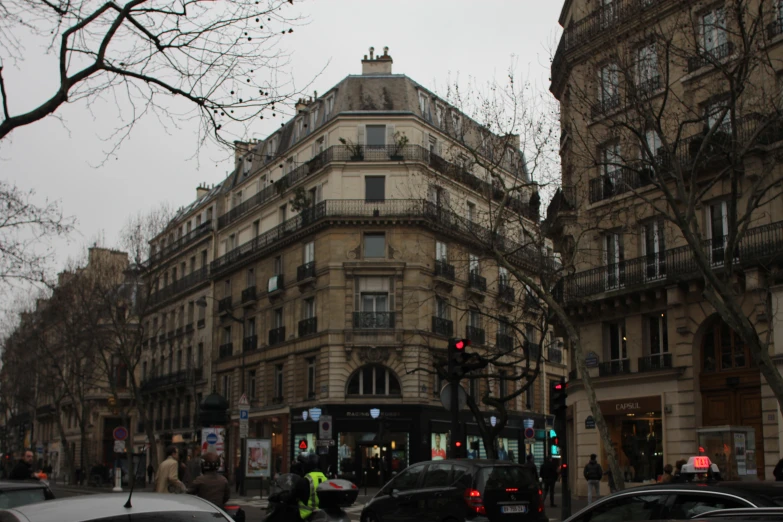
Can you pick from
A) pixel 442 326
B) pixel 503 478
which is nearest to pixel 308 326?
pixel 442 326

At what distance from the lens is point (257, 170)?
53594 mm

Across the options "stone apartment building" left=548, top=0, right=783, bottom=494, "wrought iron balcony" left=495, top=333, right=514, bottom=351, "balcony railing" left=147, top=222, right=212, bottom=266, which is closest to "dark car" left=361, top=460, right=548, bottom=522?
A: "stone apartment building" left=548, top=0, right=783, bottom=494

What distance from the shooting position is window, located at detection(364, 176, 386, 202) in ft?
150

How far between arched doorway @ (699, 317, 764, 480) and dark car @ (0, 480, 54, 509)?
18.1m

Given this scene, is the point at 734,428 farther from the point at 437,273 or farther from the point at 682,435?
the point at 437,273

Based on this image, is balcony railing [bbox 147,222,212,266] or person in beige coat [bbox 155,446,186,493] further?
balcony railing [bbox 147,222,212,266]

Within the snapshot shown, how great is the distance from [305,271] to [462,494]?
32.8 m

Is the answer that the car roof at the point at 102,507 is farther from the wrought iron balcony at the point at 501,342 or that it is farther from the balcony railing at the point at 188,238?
the balcony railing at the point at 188,238

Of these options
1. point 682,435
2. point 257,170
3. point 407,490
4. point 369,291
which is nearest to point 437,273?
point 369,291

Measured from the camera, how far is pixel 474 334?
46531 millimetres

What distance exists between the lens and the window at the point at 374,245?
44.8 m

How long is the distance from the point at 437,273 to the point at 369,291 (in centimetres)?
364

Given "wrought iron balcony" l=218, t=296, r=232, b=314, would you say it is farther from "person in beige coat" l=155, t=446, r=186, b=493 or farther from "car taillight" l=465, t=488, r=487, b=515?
"car taillight" l=465, t=488, r=487, b=515

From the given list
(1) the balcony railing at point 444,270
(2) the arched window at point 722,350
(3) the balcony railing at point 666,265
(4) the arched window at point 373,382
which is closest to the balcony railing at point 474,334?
(1) the balcony railing at point 444,270
